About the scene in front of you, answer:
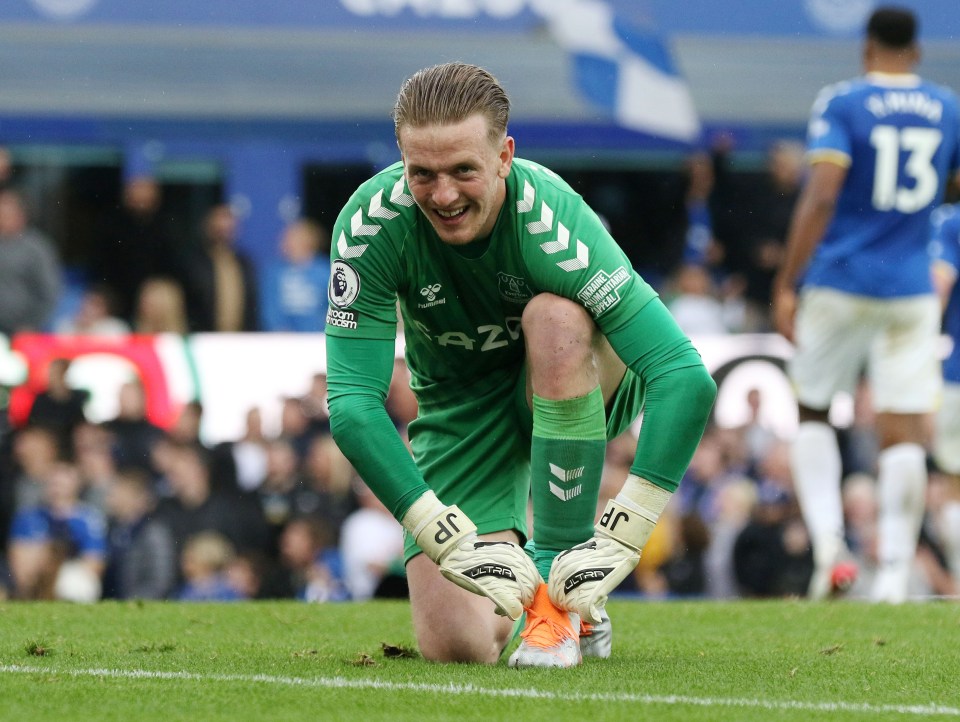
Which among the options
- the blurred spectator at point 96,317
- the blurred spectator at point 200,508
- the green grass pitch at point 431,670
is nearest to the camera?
the green grass pitch at point 431,670

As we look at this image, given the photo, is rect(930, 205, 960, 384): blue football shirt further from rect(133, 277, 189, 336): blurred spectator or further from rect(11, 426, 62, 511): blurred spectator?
rect(11, 426, 62, 511): blurred spectator

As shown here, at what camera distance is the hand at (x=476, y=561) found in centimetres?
458

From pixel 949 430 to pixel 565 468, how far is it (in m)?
6.03

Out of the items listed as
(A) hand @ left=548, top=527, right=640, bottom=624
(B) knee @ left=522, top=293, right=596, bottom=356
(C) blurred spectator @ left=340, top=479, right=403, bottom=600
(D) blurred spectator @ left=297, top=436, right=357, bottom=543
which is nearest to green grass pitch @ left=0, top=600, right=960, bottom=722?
(A) hand @ left=548, top=527, right=640, bottom=624

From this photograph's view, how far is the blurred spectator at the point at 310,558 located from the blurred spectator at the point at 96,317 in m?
2.31

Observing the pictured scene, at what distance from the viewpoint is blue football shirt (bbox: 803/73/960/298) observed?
822cm

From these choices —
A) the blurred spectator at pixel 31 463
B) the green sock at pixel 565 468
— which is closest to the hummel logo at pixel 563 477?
the green sock at pixel 565 468

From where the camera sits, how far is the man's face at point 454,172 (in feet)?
15.0

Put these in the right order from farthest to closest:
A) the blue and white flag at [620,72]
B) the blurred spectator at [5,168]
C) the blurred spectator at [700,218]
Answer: the blue and white flag at [620,72] → the blurred spectator at [700,218] → the blurred spectator at [5,168]

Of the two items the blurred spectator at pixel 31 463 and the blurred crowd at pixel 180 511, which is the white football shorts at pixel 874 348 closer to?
the blurred crowd at pixel 180 511

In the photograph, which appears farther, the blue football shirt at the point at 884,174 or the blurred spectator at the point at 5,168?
the blurred spectator at the point at 5,168

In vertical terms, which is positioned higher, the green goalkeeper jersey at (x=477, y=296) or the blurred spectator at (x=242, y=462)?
the green goalkeeper jersey at (x=477, y=296)

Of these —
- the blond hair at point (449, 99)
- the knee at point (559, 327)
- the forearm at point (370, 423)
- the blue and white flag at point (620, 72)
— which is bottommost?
the forearm at point (370, 423)

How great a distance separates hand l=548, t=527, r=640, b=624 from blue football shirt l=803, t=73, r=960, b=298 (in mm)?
3944
